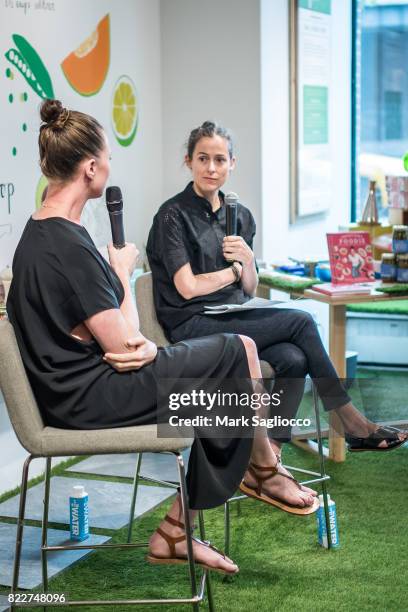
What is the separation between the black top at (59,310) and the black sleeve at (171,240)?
82cm

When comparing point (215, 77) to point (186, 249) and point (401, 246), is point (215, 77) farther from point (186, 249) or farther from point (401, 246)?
point (186, 249)

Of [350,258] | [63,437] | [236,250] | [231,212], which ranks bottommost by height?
[63,437]

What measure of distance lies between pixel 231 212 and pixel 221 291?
0.28 metres

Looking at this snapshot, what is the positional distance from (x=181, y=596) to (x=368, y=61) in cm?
407

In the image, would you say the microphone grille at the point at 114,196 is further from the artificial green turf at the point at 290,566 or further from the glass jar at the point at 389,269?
the glass jar at the point at 389,269

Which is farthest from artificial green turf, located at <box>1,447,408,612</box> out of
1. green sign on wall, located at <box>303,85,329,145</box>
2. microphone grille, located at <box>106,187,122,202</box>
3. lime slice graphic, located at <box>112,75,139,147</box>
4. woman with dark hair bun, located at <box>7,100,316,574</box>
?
green sign on wall, located at <box>303,85,329,145</box>

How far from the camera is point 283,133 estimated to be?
491 centimetres

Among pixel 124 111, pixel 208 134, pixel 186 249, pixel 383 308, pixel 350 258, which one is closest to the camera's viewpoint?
pixel 186 249

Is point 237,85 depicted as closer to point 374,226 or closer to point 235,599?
point 374,226

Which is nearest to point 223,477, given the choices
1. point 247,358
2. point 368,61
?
point 247,358

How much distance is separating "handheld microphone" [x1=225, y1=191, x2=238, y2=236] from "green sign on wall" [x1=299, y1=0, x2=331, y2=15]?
2011 mm

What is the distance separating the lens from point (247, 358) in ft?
8.67

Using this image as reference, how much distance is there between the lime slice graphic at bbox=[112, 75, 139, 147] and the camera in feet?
14.6

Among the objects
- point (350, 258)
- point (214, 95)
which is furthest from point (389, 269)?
point (214, 95)
